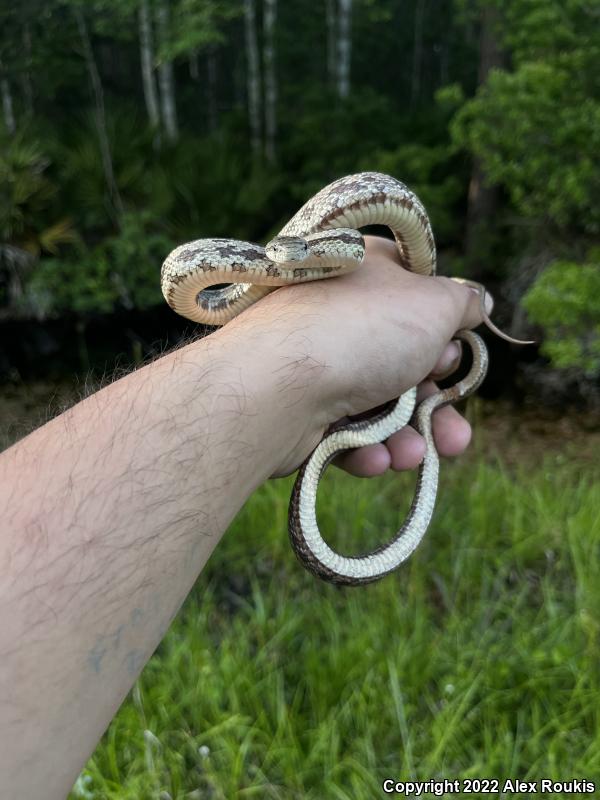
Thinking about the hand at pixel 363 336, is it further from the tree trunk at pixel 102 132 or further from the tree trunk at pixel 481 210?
the tree trunk at pixel 102 132

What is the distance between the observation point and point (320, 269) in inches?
102

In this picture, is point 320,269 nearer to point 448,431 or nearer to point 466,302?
point 466,302

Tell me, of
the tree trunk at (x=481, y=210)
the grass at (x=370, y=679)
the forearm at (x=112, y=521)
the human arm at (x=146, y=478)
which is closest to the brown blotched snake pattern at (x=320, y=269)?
the human arm at (x=146, y=478)

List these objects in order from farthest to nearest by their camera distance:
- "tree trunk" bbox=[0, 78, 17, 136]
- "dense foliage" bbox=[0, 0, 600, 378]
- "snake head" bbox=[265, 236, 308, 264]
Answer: "tree trunk" bbox=[0, 78, 17, 136], "dense foliage" bbox=[0, 0, 600, 378], "snake head" bbox=[265, 236, 308, 264]

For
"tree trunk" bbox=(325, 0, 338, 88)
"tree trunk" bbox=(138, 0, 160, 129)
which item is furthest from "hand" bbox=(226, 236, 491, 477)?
"tree trunk" bbox=(325, 0, 338, 88)

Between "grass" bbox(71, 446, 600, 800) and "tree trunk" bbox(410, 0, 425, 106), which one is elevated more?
"tree trunk" bbox(410, 0, 425, 106)

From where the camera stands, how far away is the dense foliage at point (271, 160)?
27.9 feet

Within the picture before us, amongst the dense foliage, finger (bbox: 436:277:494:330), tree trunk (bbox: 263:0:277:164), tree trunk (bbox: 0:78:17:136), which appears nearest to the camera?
finger (bbox: 436:277:494:330)

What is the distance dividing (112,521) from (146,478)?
0.51 feet

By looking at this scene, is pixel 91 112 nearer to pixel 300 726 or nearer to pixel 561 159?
pixel 561 159

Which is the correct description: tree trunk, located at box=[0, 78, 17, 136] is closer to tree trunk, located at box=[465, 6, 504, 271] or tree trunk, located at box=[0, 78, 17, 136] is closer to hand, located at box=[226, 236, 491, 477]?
tree trunk, located at box=[465, 6, 504, 271]

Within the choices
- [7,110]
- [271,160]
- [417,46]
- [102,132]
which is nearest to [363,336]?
[102,132]

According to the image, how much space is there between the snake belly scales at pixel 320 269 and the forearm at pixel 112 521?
1.50ft

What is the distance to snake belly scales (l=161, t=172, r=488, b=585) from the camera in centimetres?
255
